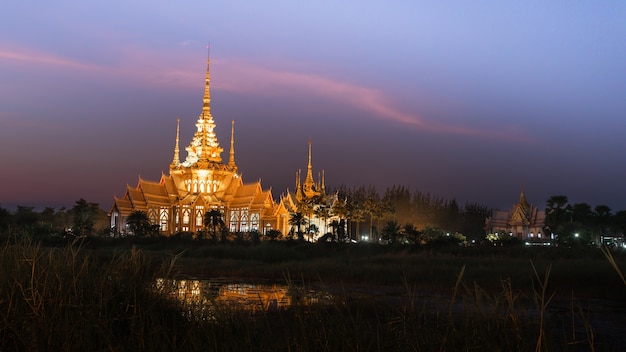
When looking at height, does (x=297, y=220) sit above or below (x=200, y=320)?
above

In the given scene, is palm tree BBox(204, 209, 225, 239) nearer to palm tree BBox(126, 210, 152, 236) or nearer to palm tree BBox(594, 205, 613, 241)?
palm tree BBox(126, 210, 152, 236)

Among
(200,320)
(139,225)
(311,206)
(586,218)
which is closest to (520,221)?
(586,218)

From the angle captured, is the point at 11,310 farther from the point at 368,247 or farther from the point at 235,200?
the point at 235,200

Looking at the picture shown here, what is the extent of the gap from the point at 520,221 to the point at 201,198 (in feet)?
138

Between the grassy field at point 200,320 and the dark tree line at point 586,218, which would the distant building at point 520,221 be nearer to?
the dark tree line at point 586,218

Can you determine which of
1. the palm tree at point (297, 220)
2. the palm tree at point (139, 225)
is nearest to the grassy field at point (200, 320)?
the palm tree at point (139, 225)

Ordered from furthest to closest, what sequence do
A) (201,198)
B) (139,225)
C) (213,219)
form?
(201,198)
(213,219)
(139,225)

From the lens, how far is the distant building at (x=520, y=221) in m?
84.3

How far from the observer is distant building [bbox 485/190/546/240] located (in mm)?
84312

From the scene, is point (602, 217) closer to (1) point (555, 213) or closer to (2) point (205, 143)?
(1) point (555, 213)

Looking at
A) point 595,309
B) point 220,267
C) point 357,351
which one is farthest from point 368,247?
point 357,351

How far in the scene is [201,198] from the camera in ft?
239

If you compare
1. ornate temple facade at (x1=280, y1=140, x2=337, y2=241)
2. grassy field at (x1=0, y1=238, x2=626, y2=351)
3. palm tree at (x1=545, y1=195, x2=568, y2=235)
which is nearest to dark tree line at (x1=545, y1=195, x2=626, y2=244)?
palm tree at (x1=545, y1=195, x2=568, y2=235)

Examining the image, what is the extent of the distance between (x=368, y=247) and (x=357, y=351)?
A: 36932 mm
